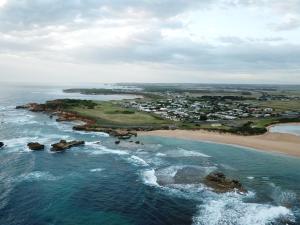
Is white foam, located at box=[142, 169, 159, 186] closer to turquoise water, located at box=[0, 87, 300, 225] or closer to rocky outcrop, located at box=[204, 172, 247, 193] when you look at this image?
turquoise water, located at box=[0, 87, 300, 225]

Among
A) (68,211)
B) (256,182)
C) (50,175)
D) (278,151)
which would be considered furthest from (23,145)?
(278,151)

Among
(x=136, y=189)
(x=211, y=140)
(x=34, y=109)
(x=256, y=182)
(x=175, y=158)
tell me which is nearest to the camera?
(x=136, y=189)

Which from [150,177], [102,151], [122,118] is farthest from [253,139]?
[122,118]

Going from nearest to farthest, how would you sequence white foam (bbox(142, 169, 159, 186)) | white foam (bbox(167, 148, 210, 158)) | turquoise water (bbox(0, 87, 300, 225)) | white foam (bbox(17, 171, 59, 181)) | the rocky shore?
turquoise water (bbox(0, 87, 300, 225)) → white foam (bbox(142, 169, 159, 186)) → white foam (bbox(17, 171, 59, 181)) → white foam (bbox(167, 148, 210, 158)) → the rocky shore

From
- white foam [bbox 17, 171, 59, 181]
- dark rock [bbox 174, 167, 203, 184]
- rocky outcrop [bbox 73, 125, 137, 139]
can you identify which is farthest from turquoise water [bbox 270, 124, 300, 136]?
white foam [bbox 17, 171, 59, 181]

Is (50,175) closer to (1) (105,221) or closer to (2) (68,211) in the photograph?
(2) (68,211)

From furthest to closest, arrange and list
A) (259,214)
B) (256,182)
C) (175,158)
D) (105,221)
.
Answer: (175,158)
(256,182)
(259,214)
(105,221)
